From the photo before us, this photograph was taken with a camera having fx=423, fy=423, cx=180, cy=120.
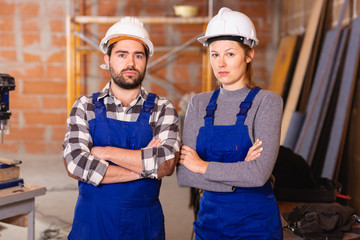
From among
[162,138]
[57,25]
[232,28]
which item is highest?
[57,25]

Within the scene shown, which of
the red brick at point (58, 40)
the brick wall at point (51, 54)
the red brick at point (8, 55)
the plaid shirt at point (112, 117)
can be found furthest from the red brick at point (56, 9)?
the plaid shirt at point (112, 117)

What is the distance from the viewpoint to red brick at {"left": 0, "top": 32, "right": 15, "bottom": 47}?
18.5ft

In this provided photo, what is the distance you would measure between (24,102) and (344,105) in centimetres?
415

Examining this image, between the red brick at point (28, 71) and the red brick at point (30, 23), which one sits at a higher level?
the red brick at point (30, 23)

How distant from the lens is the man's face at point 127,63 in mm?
1799

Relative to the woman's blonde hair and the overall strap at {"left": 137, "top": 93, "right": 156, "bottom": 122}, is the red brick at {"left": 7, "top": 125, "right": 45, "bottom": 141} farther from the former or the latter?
the woman's blonde hair

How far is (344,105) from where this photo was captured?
3.13m

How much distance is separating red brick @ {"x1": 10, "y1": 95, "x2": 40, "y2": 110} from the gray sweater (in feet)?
14.6

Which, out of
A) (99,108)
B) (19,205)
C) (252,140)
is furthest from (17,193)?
(252,140)

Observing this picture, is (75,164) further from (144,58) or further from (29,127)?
(29,127)

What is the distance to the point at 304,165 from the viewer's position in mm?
2361

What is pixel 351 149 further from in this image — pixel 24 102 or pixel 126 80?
pixel 24 102

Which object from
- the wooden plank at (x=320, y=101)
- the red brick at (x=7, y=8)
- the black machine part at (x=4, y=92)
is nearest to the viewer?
the black machine part at (x=4, y=92)

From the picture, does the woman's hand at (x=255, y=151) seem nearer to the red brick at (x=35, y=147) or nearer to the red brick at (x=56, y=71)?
the red brick at (x=56, y=71)
